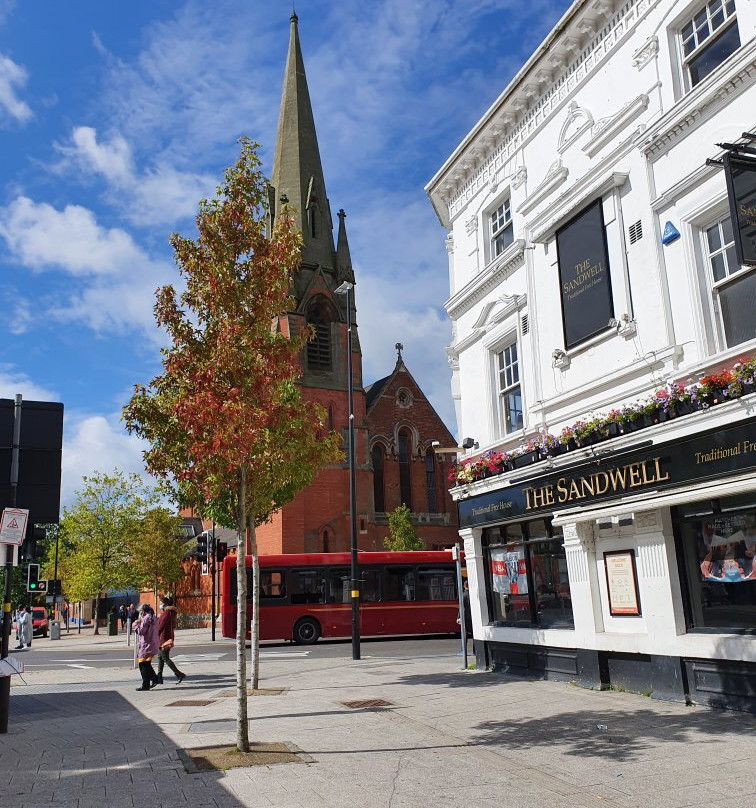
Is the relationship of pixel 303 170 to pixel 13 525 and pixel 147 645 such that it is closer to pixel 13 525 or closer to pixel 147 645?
pixel 147 645

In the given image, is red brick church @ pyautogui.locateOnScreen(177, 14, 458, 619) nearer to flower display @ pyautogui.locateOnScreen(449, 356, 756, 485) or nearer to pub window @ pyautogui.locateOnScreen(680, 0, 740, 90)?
flower display @ pyautogui.locateOnScreen(449, 356, 756, 485)

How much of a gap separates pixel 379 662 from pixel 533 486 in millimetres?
7516

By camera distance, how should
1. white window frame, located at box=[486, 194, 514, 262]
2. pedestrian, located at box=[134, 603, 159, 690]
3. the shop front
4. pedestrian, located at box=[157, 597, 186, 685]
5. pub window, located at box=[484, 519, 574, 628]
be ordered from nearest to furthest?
the shop front < pub window, located at box=[484, 519, 574, 628] < pedestrian, located at box=[134, 603, 159, 690] < white window frame, located at box=[486, 194, 514, 262] < pedestrian, located at box=[157, 597, 186, 685]

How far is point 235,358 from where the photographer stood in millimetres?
8617

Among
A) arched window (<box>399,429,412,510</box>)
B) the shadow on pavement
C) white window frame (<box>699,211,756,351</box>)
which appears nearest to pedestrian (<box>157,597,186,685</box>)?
the shadow on pavement

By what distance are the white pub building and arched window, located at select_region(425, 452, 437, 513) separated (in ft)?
112

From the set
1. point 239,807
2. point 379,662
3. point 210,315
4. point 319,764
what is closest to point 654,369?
point 210,315

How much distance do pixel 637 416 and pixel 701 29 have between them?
17.6ft

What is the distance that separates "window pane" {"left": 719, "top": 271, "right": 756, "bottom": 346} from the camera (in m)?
9.44

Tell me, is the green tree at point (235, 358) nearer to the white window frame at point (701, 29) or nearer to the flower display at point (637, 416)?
the flower display at point (637, 416)

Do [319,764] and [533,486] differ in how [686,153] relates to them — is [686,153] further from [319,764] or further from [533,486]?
[319,764]

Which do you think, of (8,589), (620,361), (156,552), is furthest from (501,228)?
(156,552)

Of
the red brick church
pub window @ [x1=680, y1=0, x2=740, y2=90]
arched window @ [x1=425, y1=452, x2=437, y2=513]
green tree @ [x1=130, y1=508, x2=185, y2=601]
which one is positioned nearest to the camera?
pub window @ [x1=680, y1=0, x2=740, y2=90]

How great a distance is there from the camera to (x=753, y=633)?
9.15 metres
